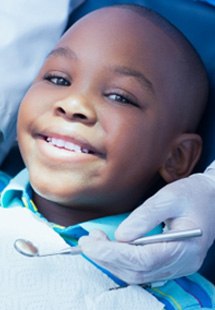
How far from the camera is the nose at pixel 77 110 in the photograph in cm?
117

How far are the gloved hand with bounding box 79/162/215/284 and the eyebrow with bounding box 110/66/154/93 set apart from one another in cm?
20

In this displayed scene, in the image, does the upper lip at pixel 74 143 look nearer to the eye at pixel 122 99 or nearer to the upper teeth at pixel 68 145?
the upper teeth at pixel 68 145

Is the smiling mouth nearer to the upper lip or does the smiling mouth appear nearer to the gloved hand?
the upper lip

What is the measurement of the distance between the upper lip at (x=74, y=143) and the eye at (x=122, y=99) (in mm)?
111

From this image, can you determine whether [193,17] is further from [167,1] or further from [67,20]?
[67,20]

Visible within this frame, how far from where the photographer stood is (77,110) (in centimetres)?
117

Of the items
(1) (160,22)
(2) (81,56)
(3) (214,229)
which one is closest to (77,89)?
(2) (81,56)

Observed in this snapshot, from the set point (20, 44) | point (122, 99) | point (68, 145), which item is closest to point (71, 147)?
point (68, 145)

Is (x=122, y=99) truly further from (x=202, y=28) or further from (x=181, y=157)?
(x=202, y=28)

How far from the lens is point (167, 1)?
59.7 inches

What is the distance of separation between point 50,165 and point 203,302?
364 mm

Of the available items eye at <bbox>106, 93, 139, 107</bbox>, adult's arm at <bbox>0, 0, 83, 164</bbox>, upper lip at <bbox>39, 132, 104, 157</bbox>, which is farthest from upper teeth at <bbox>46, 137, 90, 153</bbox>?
adult's arm at <bbox>0, 0, 83, 164</bbox>

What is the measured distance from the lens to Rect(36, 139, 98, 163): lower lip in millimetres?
1174

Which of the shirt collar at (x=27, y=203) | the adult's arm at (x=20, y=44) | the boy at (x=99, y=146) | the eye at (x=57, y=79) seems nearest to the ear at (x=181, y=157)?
the boy at (x=99, y=146)
